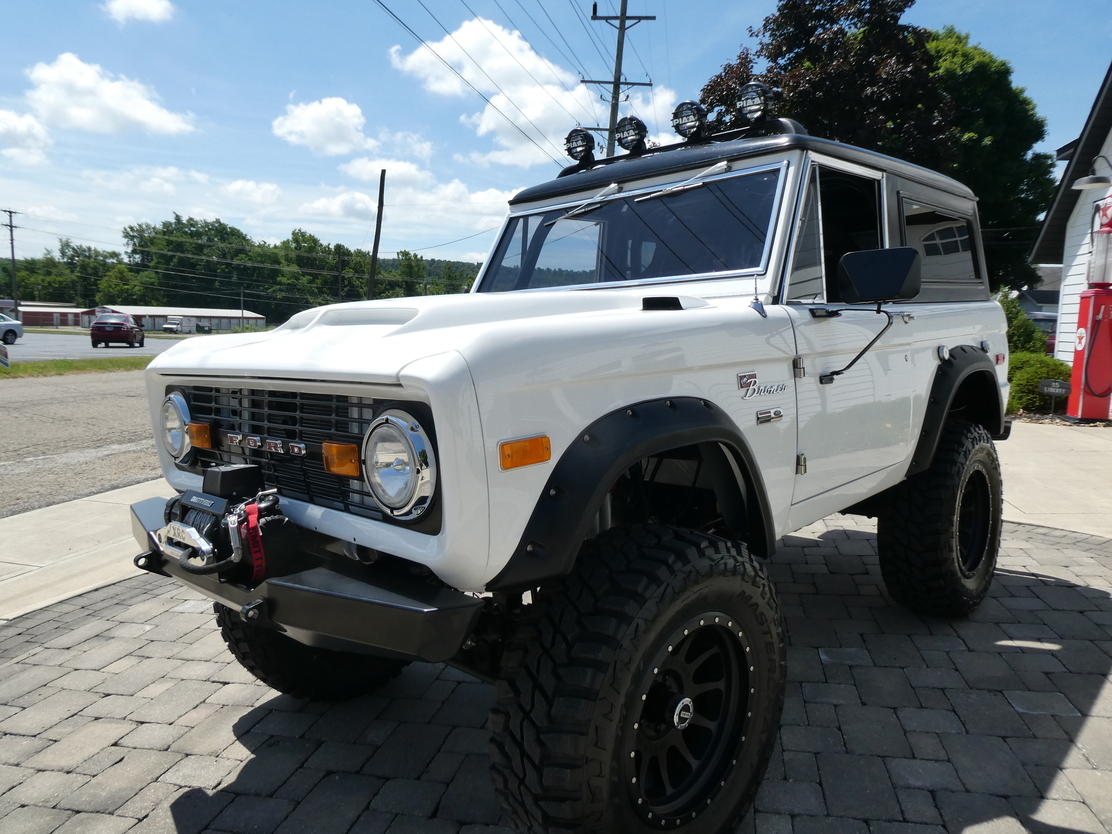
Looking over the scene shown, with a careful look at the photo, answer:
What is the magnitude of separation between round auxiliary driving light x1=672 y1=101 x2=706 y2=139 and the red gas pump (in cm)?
924

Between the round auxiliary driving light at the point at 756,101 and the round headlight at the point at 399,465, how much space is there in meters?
2.14

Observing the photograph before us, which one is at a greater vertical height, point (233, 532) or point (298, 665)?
point (233, 532)

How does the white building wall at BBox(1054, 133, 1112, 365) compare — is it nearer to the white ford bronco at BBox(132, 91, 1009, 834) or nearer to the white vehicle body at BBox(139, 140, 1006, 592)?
the white vehicle body at BBox(139, 140, 1006, 592)

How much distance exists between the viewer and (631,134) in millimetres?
3477

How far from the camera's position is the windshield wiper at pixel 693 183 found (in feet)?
9.29

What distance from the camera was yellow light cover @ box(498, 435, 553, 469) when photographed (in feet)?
5.32

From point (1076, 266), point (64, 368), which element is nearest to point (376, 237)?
point (64, 368)

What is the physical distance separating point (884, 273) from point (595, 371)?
119cm

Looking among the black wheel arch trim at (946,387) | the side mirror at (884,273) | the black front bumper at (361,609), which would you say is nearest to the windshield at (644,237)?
the side mirror at (884,273)

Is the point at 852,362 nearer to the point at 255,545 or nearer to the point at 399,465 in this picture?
the point at 399,465

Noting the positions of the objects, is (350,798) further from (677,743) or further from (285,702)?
(677,743)

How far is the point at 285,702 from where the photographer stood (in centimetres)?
300

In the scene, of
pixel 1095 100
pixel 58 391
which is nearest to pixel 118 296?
pixel 58 391

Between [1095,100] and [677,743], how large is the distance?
15.9 meters
